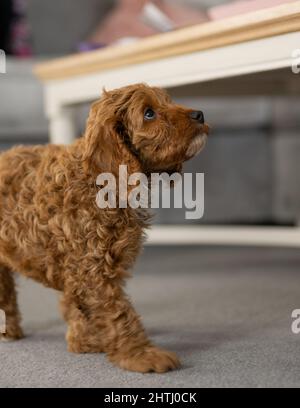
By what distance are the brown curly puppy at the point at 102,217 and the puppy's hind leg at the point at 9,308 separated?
0.15 metres

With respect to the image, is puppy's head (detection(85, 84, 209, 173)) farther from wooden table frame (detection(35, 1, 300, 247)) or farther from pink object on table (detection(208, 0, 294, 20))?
pink object on table (detection(208, 0, 294, 20))

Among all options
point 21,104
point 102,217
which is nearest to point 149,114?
point 102,217

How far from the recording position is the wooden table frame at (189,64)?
144cm

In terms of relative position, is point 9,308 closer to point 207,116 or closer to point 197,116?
point 197,116

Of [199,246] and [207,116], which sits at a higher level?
[207,116]

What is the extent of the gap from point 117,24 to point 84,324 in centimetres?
191

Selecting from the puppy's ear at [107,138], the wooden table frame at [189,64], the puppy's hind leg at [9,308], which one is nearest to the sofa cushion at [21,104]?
the wooden table frame at [189,64]

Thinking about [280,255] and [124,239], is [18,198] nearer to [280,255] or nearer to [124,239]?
[124,239]

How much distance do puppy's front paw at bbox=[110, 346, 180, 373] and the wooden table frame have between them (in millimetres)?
722

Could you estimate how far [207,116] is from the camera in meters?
2.68

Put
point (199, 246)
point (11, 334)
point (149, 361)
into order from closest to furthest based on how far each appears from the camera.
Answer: point (149, 361), point (11, 334), point (199, 246)

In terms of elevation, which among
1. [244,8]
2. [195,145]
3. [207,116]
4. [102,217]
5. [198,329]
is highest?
[244,8]

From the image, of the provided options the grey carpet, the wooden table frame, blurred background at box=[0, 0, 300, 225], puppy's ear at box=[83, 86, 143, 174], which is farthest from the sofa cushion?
puppy's ear at box=[83, 86, 143, 174]

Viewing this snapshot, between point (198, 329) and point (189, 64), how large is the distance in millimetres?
705
